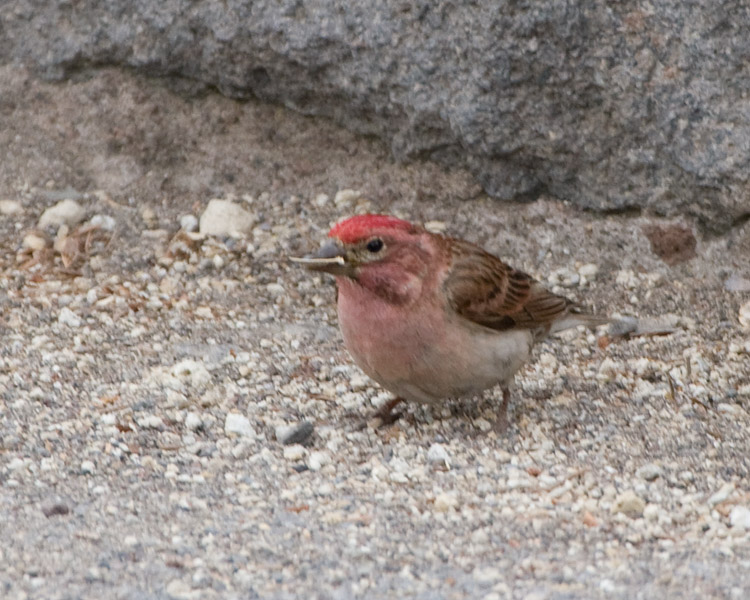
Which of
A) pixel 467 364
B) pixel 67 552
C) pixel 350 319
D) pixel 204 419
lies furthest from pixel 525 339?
pixel 67 552

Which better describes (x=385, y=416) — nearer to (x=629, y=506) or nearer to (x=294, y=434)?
(x=294, y=434)

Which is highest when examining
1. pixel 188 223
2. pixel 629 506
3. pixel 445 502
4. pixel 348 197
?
pixel 629 506

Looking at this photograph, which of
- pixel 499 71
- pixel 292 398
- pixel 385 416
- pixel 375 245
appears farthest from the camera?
pixel 499 71

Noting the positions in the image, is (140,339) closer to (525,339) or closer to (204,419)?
(204,419)

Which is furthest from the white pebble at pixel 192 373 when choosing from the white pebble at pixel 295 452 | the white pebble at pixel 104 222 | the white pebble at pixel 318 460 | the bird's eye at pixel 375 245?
the white pebble at pixel 104 222

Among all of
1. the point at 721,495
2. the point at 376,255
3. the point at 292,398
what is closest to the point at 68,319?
the point at 292,398

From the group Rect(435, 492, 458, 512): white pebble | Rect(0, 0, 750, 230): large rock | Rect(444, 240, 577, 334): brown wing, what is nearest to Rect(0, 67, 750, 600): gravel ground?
Rect(435, 492, 458, 512): white pebble

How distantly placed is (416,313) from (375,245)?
1.03 ft

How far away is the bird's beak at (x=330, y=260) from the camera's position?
4.72 m

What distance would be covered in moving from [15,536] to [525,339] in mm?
2253

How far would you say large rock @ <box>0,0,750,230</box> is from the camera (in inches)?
231

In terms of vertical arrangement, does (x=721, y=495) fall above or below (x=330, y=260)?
below

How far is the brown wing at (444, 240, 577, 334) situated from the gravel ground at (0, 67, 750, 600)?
0.37 meters

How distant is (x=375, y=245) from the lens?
4.82m
